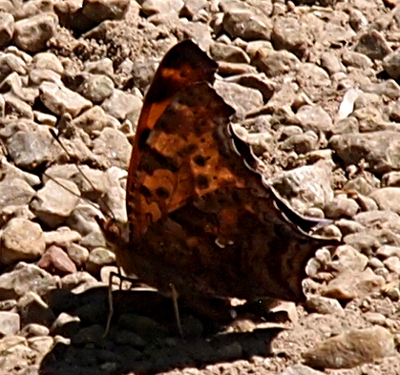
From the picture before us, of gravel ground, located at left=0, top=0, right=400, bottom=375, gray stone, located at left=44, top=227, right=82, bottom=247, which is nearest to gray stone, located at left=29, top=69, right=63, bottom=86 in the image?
gravel ground, located at left=0, top=0, right=400, bottom=375

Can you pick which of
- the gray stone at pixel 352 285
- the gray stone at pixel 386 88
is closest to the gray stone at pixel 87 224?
the gray stone at pixel 352 285

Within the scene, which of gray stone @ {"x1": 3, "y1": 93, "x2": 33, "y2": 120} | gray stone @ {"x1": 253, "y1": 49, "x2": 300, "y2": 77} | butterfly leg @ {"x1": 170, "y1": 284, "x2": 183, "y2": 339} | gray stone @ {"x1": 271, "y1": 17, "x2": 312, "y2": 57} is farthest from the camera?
gray stone @ {"x1": 271, "y1": 17, "x2": 312, "y2": 57}

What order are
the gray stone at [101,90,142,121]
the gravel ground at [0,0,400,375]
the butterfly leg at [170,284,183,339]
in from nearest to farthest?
the gravel ground at [0,0,400,375], the butterfly leg at [170,284,183,339], the gray stone at [101,90,142,121]

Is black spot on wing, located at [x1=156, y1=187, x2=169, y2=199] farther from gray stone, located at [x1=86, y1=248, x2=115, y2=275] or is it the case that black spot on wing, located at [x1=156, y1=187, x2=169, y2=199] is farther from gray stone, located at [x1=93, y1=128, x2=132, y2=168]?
gray stone, located at [x1=93, y1=128, x2=132, y2=168]

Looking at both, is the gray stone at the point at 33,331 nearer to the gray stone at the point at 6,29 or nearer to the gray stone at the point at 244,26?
the gray stone at the point at 6,29

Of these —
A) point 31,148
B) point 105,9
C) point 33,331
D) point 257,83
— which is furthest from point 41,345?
point 105,9

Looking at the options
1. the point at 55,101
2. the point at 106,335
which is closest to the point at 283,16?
the point at 55,101

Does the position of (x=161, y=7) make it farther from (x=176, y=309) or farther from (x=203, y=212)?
(x=176, y=309)
